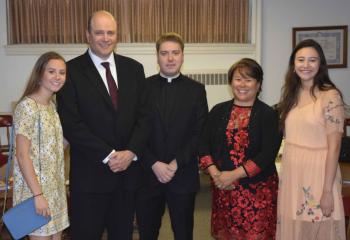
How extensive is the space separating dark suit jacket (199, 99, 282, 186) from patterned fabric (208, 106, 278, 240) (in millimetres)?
26

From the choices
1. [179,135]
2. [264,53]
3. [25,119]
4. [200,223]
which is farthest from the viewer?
[264,53]

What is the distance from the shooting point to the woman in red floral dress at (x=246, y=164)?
2182mm

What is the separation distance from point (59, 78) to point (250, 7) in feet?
11.8

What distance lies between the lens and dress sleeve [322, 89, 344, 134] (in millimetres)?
1957

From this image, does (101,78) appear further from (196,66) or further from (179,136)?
(196,66)

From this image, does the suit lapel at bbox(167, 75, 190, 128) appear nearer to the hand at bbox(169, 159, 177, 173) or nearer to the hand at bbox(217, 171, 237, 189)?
the hand at bbox(169, 159, 177, 173)

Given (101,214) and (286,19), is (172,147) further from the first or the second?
(286,19)

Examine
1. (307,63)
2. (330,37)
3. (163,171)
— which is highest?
(330,37)

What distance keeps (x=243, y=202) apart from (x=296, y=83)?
0.70 m

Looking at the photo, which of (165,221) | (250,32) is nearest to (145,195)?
(165,221)

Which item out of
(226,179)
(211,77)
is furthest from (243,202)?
(211,77)

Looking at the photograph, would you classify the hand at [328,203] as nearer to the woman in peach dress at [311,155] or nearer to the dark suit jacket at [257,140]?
the woman in peach dress at [311,155]

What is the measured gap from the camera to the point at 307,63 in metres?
2.07

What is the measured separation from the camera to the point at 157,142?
91.3 inches
